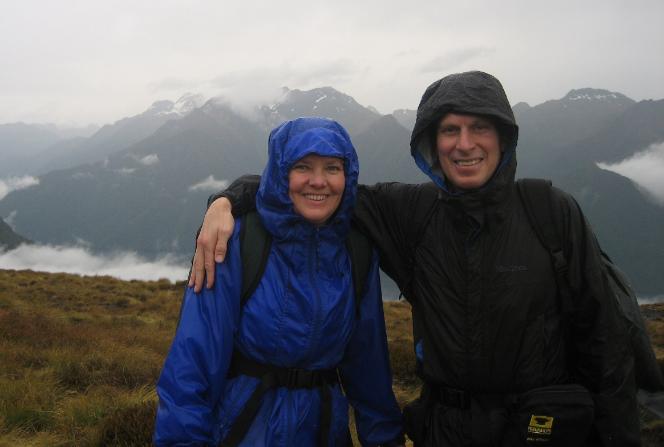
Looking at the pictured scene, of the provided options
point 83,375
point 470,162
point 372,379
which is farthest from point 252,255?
point 83,375

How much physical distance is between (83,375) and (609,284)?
6.78 m

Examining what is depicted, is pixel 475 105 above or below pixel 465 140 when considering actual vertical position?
above

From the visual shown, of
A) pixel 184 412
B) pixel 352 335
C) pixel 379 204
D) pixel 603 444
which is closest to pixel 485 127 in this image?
pixel 379 204

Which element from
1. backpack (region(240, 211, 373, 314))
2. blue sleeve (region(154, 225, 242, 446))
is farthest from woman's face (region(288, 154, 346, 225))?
blue sleeve (region(154, 225, 242, 446))

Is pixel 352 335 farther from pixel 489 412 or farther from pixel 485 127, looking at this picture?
pixel 485 127

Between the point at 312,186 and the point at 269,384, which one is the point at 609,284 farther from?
the point at 269,384

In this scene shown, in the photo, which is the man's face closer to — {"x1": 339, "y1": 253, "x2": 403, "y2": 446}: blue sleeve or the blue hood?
the blue hood

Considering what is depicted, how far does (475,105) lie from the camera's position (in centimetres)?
279

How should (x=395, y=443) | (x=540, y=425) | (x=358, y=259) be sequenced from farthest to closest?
1. (x=395, y=443)
2. (x=358, y=259)
3. (x=540, y=425)

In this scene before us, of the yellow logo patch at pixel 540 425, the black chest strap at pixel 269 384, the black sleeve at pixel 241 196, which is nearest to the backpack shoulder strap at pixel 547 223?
the yellow logo patch at pixel 540 425

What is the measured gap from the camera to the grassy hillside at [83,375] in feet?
15.9

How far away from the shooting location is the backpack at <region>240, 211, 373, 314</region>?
279cm

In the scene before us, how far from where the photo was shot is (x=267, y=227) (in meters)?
2.86

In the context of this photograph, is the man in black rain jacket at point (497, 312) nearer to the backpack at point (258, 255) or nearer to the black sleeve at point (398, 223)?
the black sleeve at point (398, 223)
